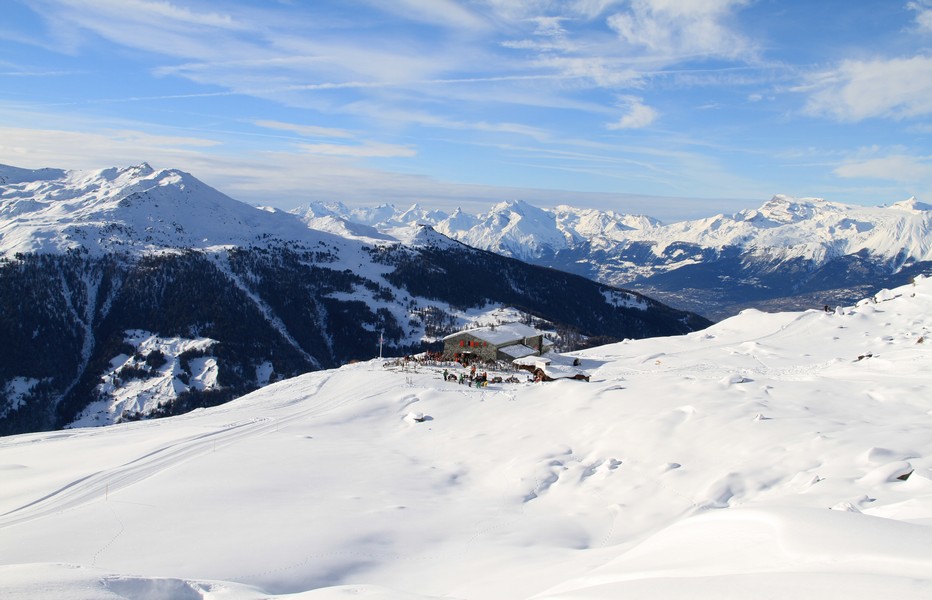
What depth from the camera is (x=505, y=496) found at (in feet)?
81.7

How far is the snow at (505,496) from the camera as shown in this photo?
10.9 meters

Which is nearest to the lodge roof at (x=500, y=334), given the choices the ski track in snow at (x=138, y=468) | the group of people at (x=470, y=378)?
the group of people at (x=470, y=378)

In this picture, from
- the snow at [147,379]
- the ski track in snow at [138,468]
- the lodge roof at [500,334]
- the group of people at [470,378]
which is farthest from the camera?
the snow at [147,379]

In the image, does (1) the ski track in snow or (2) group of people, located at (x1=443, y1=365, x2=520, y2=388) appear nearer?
(1) the ski track in snow

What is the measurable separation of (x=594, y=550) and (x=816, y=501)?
7192mm

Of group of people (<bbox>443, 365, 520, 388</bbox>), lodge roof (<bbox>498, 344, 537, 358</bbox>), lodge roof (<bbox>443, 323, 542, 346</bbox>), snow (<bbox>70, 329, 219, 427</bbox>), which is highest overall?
lodge roof (<bbox>443, 323, 542, 346</bbox>)

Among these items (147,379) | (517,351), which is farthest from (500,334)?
(147,379)

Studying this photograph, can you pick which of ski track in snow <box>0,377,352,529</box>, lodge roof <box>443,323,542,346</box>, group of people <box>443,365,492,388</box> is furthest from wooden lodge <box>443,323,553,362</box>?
ski track in snow <box>0,377,352,529</box>

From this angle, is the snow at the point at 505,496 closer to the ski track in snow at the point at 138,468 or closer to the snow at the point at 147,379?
the ski track in snow at the point at 138,468

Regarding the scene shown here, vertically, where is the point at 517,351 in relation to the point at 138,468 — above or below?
below

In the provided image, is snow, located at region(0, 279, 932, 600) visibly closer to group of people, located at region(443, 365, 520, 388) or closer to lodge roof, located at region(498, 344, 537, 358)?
group of people, located at region(443, 365, 520, 388)

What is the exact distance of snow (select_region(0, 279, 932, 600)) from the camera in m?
10.9

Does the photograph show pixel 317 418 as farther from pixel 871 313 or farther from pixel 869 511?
pixel 871 313

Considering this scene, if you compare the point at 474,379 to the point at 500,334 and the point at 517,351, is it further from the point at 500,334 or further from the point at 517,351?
the point at 500,334
